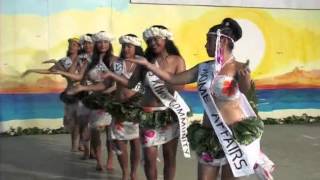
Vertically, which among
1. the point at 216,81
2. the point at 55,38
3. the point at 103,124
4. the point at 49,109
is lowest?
the point at 49,109

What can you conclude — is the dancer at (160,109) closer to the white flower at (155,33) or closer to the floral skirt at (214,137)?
the white flower at (155,33)

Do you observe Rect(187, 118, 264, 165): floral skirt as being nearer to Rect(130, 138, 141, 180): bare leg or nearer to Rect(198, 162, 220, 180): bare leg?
Rect(198, 162, 220, 180): bare leg

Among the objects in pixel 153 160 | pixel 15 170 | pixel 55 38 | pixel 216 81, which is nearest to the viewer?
pixel 216 81

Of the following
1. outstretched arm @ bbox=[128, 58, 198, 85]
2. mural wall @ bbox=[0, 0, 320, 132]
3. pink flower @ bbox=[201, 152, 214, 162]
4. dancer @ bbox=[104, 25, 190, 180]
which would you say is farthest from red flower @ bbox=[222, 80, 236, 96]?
mural wall @ bbox=[0, 0, 320, 132]

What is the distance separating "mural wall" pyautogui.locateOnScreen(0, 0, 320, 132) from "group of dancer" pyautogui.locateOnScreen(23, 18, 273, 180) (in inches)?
58.5

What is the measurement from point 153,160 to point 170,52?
1.10 meters

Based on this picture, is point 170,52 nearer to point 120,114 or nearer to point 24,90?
point 120,114

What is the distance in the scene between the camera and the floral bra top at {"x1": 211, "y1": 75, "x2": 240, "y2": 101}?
4.67 metres

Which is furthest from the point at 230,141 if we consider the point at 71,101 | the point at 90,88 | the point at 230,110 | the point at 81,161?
the point at 71,101

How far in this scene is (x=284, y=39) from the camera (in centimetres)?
1178

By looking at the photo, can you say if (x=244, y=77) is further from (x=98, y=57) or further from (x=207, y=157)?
(x=98, y=57)

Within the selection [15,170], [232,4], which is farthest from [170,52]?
[232,4]

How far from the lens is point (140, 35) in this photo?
34.9 feet

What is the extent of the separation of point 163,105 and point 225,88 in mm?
1389
